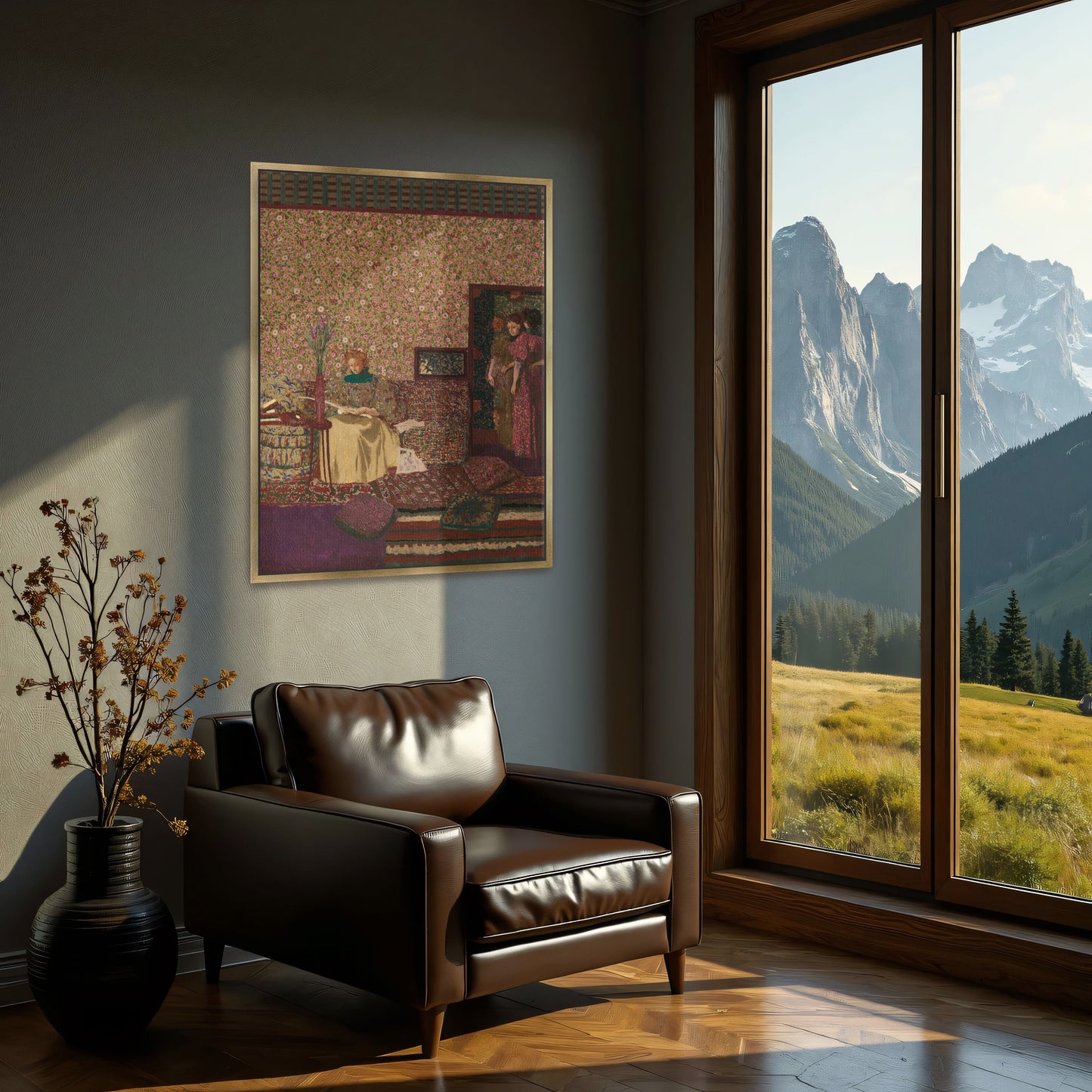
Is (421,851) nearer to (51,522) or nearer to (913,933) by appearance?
(51,522)

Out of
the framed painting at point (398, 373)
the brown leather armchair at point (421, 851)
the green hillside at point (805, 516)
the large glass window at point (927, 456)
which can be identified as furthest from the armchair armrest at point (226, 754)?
the green hillside at point (805, 516)

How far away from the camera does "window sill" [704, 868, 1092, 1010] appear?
3436 millimetres

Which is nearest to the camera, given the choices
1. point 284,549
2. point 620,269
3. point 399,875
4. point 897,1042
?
point 399,875

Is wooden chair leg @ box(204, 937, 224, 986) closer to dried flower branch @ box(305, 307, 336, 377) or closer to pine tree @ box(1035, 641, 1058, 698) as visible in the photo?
dried flower branch @ box(305, 307, 336, 377)

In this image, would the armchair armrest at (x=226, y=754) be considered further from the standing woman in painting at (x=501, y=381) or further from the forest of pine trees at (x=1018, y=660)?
the forest of pine trees at (x=1018, y=660)

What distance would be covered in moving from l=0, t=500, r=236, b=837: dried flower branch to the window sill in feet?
5.92

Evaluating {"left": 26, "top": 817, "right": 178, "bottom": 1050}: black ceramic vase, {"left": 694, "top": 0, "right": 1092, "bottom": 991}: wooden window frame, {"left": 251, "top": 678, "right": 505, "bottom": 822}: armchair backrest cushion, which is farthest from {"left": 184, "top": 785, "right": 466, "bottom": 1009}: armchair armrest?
{"left": 694, "top": 0, "right": 1092, "bottom": 991}: wooden window frame

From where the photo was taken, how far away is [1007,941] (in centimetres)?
353

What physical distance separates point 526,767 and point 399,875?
2.95ft

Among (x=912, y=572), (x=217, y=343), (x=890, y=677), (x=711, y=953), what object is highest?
(x=217, y=343)

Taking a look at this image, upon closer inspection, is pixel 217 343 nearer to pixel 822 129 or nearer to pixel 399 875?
pixel 399 875

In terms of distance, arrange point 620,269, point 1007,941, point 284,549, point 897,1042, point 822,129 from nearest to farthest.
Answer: point 897,1042
point 1007,941
point 284,549
point 822,129
point 620,269

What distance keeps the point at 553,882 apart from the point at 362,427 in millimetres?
1563

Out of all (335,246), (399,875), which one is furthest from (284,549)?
(399,875)
